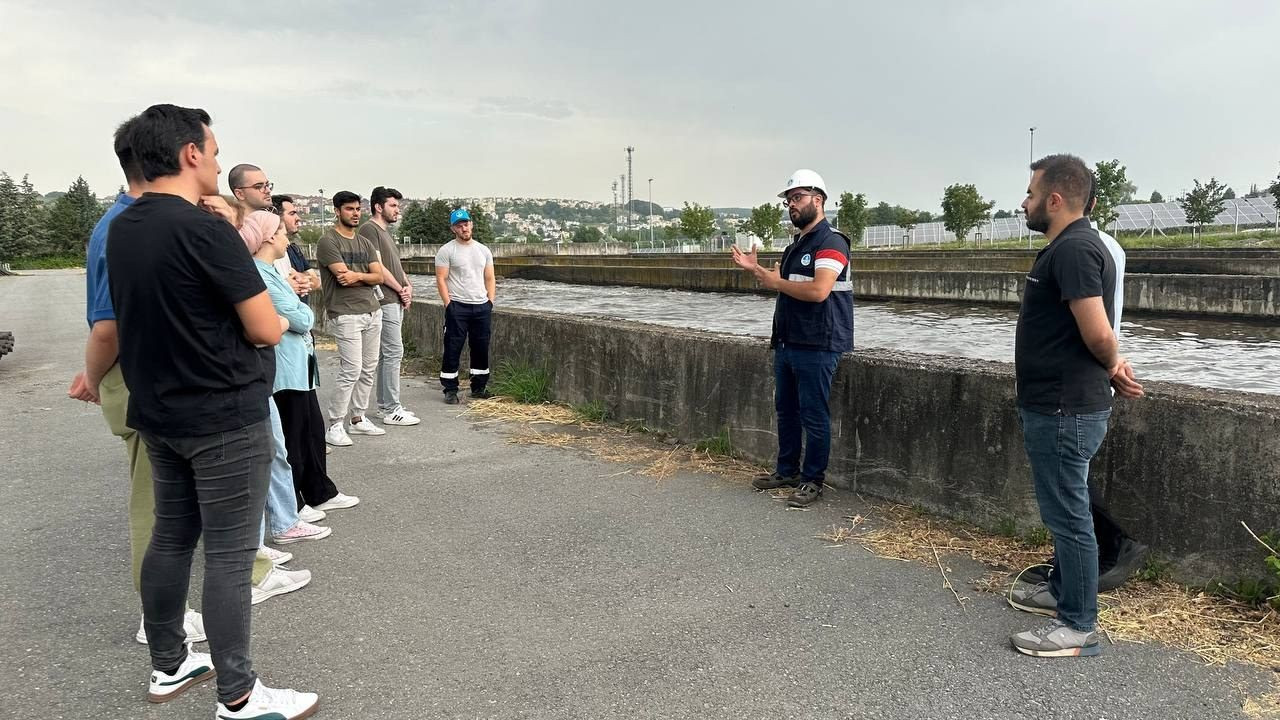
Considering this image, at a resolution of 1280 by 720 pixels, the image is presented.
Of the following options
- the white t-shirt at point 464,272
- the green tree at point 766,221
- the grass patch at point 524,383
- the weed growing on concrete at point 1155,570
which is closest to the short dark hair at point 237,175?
the white t-shirt at point 464,272

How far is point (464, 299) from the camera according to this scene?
7.92 meters

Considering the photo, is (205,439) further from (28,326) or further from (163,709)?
(28,326)

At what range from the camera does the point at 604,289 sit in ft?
98.6

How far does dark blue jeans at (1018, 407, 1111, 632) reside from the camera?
10.5ft

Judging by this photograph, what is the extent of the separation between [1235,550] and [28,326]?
66.6 ft

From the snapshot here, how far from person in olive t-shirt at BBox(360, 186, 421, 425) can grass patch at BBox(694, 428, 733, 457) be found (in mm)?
2737

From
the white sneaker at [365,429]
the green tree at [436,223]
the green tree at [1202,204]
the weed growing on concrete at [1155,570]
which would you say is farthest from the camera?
the green tree at [436,223]

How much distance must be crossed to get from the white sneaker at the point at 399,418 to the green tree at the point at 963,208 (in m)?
54.8

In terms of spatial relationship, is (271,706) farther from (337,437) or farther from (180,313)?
(337,437)

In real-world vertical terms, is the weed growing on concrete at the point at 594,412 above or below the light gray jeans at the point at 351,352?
below

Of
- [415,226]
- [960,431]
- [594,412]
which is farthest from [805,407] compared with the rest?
[415,226]

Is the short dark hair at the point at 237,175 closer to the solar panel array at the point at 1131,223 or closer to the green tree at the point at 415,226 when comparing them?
the solar panel array at the point at 1131,223

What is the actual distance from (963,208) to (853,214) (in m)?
10.0

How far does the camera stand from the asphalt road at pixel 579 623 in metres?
2.88
